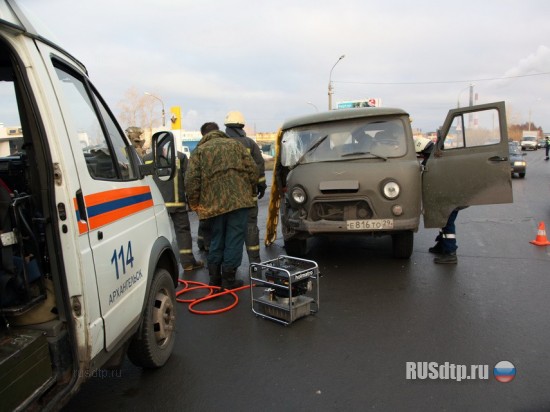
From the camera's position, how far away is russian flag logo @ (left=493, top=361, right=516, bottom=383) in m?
3.02

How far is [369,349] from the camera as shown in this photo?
353 centimetres

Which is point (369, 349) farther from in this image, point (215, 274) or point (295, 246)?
point (295, 246)

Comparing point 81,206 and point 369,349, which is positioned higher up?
point 81,206

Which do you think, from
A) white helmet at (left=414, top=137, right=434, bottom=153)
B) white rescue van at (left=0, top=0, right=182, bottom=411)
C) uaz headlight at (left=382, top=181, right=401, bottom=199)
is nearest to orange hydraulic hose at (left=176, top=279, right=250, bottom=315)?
white rescue van at (left=0, top=0, right=182, bottom=411)

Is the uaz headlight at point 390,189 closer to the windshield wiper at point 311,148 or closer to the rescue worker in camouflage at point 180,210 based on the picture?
the windshield wiper at point 311,148

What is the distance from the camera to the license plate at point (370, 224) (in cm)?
529

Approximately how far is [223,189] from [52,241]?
2683 mm

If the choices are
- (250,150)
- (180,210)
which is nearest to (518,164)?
(250,150)

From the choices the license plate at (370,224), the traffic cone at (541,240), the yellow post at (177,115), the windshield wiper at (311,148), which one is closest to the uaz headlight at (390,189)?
the license plate at (370,224)

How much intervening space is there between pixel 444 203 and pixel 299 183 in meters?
1.88

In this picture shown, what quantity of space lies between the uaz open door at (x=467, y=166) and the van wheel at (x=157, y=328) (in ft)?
12.0

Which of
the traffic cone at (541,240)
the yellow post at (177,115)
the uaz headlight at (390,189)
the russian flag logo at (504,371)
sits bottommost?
the russian flag logo at (504,371)

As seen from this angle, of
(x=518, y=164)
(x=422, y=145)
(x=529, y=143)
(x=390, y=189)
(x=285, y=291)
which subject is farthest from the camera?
(x=529, y=143)

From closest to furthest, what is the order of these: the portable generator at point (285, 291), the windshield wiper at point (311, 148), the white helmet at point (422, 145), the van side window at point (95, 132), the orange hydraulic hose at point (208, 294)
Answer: the van side window at point (95, 132) → the portable generator at point (285, 291) → the orange hydraulic hose at point (208, 294) → the white helmet at point (422, 145) → the windshield wiper at point (311, 148)
